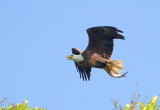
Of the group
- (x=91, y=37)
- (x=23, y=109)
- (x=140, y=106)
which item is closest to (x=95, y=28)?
(x=91, y=37)

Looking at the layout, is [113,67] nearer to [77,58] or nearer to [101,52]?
[101,52]

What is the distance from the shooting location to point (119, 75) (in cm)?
1159

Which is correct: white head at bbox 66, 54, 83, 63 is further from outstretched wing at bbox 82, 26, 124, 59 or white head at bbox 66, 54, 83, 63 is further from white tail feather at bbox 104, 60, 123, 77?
white tail feather at bbox 104, 60, 123, 77

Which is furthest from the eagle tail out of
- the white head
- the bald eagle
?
the white head

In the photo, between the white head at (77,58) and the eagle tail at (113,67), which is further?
the white head at (77,58)

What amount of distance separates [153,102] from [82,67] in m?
8.25

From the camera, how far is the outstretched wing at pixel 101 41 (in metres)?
11.7

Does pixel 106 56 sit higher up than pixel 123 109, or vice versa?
pixel 106 56

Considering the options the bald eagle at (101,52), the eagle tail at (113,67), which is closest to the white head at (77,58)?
the bald eagle at (101,52)

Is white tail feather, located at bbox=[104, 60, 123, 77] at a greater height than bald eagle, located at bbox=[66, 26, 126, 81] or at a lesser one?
lesser

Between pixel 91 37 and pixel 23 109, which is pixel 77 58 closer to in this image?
pixel 91 37

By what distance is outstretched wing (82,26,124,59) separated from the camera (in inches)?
460

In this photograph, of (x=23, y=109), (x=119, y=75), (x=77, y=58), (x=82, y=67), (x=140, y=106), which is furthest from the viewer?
(x=82, y=67)

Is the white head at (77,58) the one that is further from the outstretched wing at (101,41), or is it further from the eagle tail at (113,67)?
the eagle tail at (113,67)
